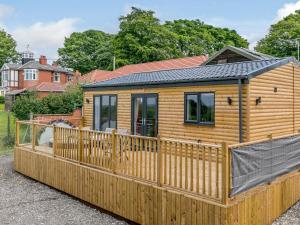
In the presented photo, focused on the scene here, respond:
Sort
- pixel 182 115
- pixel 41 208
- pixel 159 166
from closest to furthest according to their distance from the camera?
1. pixel 159 166
2. pixel 41 208
3. pixel 182 115

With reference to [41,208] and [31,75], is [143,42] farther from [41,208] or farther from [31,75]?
[41,208]

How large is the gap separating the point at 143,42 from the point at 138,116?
87.0 ft

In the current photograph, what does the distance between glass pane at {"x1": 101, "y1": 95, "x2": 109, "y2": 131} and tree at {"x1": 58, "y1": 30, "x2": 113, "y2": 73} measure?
35.4 meters

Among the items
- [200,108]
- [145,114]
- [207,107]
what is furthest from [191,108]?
[145,114]

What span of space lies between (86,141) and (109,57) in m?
40.2

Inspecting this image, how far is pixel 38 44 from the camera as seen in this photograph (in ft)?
204

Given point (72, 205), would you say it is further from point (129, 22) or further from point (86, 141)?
point (129, 22)

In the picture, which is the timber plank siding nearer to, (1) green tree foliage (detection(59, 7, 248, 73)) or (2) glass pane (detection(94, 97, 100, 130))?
(2) glass pane (detection(94, 97, 100, 130))

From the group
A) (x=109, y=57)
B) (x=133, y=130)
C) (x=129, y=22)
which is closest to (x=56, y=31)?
(x=109, y=57)

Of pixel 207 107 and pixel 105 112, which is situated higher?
pixel 207 107

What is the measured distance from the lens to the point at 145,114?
11.9 metres

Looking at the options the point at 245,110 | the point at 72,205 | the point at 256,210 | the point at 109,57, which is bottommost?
the point at 72,205

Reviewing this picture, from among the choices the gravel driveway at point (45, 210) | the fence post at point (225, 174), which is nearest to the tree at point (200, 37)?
the gravel driveway at point (45, 210)

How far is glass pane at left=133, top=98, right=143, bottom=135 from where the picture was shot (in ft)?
39.6
